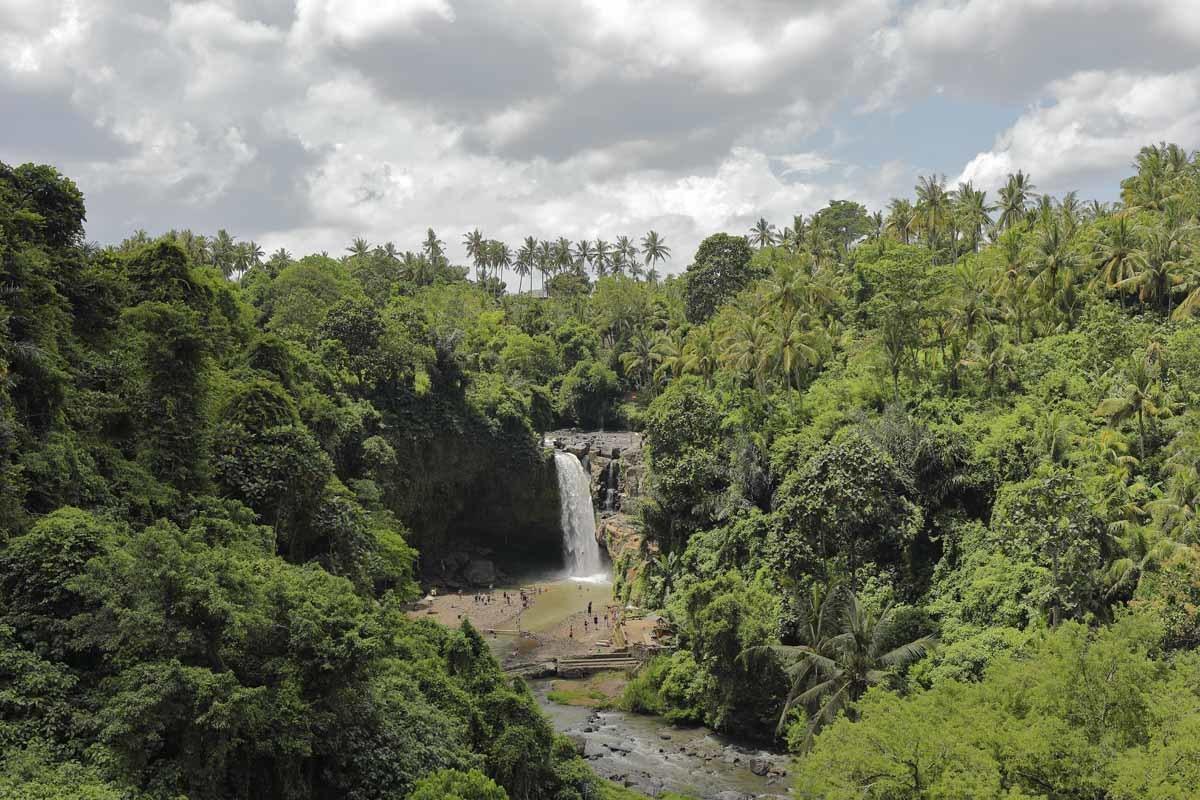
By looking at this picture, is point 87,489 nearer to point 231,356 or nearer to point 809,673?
point 231,356

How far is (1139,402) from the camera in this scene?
36.3 m

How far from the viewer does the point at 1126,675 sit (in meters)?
19.9

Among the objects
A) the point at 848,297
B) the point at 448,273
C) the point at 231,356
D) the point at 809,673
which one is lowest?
the point at 809,673

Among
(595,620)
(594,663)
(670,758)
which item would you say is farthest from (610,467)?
(670,758)

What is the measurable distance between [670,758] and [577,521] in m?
33.7

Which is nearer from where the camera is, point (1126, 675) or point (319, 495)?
point (1126, 675)

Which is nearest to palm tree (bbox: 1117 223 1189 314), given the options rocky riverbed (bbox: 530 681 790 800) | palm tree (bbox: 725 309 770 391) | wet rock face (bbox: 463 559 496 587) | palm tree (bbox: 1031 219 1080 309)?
palm tree (bbox: 1031 219 1080 309)

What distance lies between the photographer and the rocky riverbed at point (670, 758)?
1260 inches

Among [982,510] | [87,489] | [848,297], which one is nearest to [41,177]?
[87,489]

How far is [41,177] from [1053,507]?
38.3 metres

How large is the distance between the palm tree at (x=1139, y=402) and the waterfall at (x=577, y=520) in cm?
3781

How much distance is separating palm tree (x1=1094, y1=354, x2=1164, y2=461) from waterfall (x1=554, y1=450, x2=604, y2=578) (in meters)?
37.8

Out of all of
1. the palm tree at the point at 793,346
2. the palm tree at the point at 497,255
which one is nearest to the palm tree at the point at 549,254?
the palm tree at the point at 497,255

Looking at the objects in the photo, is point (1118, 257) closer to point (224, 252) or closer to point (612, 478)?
point (612, 478)
